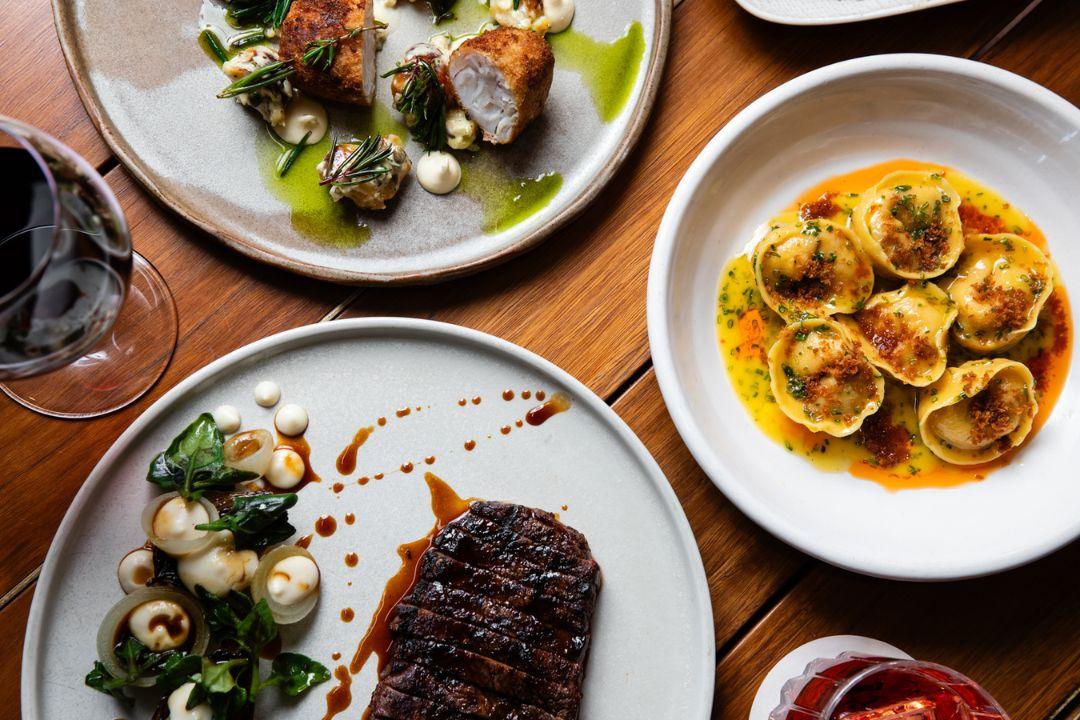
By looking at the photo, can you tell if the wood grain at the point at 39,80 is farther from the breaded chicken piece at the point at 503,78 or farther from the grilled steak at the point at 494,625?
the grilled steak at the point at 494,625

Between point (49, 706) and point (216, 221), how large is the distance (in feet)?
4.03

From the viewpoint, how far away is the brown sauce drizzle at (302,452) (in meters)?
2.01

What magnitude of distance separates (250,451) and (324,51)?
3.25 feet

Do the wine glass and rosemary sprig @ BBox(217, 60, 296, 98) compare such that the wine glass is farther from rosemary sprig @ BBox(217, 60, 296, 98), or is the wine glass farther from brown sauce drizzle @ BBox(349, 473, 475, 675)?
brown sauce drizzle @ BBox(349, 473, 475, 675)

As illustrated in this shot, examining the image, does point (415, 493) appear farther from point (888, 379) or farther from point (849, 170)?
point (849, 170)

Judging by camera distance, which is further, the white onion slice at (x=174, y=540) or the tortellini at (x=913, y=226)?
the tortellini at (x=913, y=226)

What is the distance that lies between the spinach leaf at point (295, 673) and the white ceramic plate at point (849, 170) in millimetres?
1055

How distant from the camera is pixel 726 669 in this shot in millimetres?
2045

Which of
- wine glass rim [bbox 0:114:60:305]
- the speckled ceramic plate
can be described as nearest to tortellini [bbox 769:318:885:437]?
the speckled ceramic plate

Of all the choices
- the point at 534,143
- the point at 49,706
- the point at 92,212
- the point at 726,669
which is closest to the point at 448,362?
the point at 534,143

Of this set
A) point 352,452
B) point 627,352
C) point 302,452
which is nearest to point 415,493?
point 352,452

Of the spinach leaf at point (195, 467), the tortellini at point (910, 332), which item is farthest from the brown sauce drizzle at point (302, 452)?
the tortellini at point (910, 332)

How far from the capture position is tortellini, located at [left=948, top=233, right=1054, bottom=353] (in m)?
2.07

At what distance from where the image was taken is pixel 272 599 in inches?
74.9
